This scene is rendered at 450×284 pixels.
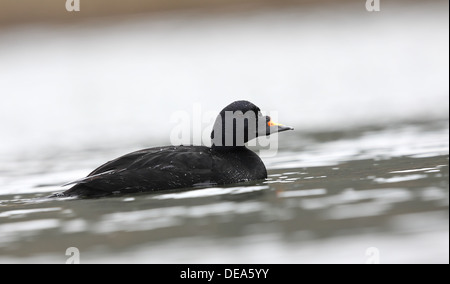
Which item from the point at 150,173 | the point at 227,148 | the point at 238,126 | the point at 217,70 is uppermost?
the point at 217,70

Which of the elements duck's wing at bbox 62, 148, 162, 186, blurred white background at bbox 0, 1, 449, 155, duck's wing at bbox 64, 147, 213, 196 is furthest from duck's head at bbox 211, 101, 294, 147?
blurred white background at bbox 0, 1, 449, 155

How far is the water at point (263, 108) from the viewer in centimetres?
593

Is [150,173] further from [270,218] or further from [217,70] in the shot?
[217,70]

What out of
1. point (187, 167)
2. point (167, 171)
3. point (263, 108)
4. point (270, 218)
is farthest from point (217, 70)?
point (270, 218)

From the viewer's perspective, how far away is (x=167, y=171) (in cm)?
848

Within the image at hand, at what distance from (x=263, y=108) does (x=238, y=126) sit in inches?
237

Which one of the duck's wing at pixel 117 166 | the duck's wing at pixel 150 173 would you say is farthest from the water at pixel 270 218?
the duck's wing at pixel 117 166

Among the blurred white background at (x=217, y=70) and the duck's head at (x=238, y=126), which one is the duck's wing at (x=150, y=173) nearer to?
the duck's head at (x=238, y=126)

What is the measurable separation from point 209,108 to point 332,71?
4.17 metres

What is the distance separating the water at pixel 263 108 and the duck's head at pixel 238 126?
1.89ft

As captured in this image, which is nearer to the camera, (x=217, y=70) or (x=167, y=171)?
(x=167, y=171)

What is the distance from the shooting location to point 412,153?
941 cm
